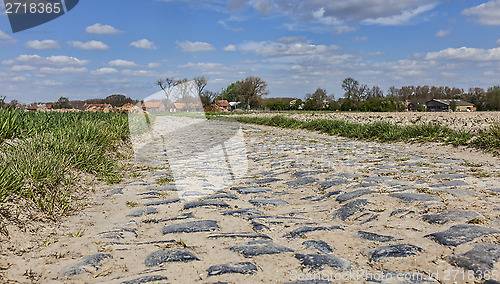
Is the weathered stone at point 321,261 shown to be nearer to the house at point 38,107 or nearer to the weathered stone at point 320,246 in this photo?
the weathered stone at point 320,246

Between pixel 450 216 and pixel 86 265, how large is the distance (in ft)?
12.0

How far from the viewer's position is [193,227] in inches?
148

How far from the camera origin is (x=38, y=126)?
26.4ft

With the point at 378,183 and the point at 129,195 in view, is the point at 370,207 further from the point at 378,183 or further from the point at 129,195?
the point at 129,195

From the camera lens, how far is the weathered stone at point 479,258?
2589 mm

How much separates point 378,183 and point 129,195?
4.05 meters

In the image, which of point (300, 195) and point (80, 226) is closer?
point (80, 226)

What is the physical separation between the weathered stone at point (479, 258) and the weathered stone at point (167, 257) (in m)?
2.17

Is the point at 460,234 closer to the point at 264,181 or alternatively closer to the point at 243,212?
the point at 243,212

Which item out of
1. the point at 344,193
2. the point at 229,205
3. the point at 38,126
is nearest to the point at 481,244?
the point at 344,193

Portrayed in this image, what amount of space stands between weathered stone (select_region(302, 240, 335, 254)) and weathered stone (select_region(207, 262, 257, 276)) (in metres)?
0.69

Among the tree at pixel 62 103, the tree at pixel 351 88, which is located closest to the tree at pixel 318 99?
the tree at pixel 351 88

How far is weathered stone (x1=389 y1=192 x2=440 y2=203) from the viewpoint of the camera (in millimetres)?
4352

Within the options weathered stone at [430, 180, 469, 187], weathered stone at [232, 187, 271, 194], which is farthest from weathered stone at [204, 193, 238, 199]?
weathered stone at [430, 180, 469, 187]
